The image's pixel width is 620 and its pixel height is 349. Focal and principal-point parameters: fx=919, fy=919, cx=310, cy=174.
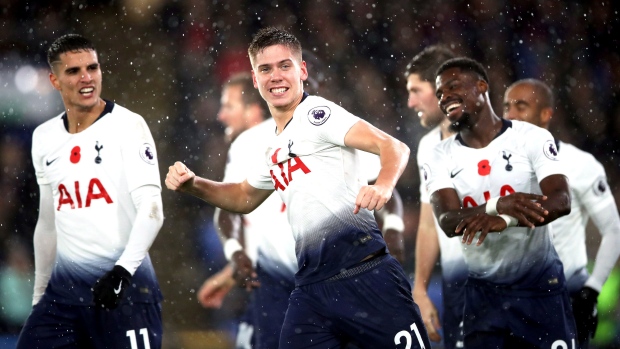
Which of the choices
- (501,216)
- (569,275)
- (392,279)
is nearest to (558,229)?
(569,275)

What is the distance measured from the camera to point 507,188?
16.9ft

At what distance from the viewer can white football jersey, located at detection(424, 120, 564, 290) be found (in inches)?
201

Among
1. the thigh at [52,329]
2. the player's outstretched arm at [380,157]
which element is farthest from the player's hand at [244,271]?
the player's outstretched arm at [380,157]

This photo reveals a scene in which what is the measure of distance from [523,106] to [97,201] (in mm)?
3187

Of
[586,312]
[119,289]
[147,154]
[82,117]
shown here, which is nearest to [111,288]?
[119,289]

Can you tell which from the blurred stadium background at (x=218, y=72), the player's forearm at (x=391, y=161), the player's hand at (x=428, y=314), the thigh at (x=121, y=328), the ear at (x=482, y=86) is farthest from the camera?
the blurred stadium background at (x=218, y=72)

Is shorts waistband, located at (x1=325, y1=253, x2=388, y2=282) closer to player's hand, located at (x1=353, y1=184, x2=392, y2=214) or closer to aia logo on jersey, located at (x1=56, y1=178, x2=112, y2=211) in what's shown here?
player's hand, located at (x1=353, y1=184, x2=392, y2=214)

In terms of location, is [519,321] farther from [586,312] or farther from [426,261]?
[426,261]

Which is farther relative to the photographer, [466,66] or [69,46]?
[69,46]

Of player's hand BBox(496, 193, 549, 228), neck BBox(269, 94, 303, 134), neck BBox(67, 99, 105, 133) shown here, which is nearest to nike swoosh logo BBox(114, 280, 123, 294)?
neck BBox(67, 99, 105, 133)

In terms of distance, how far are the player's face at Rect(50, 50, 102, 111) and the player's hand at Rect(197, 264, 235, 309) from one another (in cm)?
292

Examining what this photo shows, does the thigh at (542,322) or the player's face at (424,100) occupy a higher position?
the player's face at (424,100)

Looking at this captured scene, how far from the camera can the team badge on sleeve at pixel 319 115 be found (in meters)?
4.22

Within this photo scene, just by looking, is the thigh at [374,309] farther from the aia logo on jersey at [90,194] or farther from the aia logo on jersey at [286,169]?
the aia logo on jersey at [90,194]
